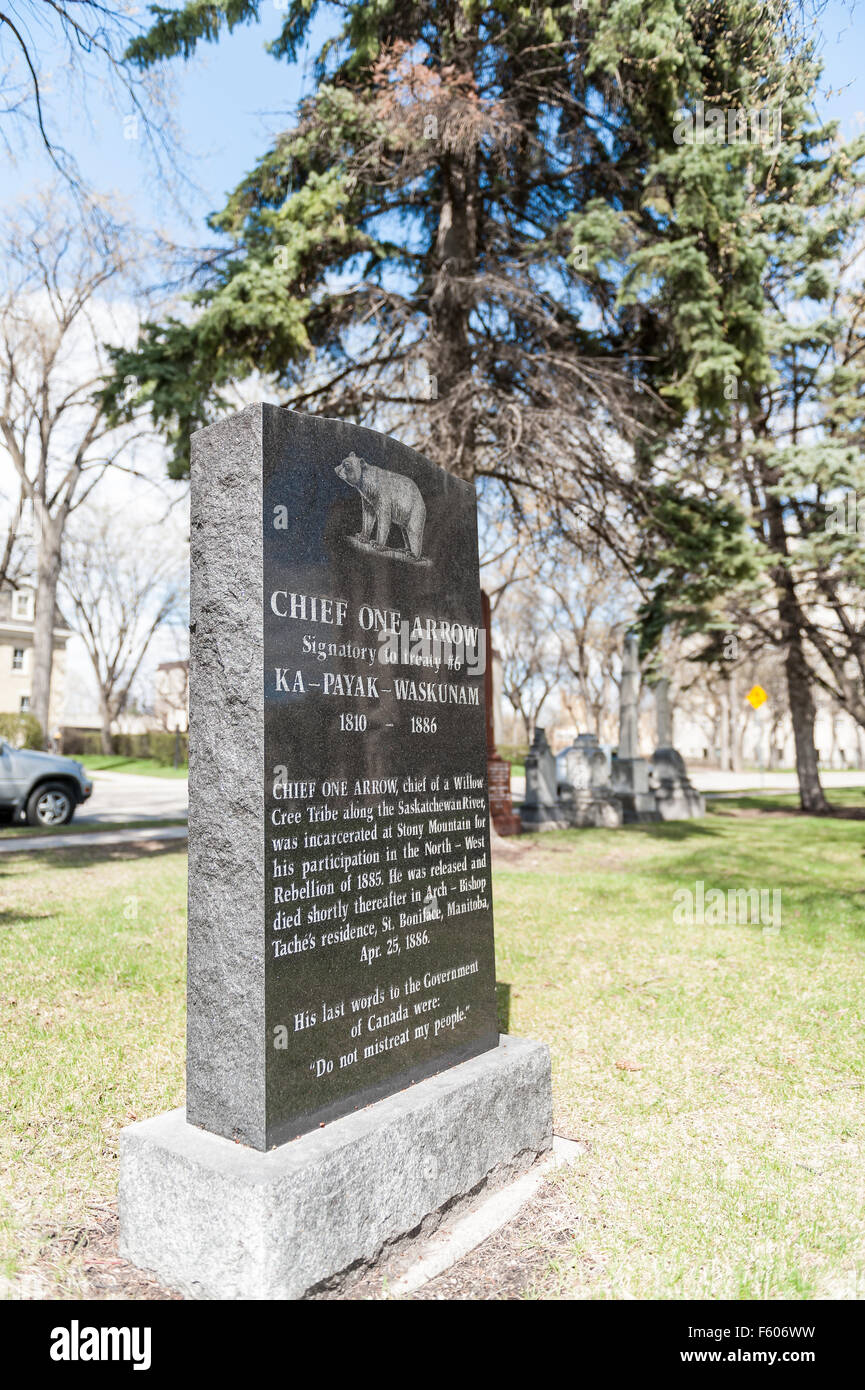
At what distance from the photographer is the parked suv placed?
14.1 meters

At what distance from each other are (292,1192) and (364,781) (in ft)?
4.17

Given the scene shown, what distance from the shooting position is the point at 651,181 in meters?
10.3

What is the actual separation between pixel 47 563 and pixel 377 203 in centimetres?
1846

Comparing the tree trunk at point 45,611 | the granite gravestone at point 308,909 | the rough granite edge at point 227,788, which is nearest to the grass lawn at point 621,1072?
the granite gravestone at point 308,909

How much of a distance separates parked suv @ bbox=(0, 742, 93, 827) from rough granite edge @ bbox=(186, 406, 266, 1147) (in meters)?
12.7

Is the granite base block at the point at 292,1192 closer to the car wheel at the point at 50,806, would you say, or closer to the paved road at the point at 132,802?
the car wheel at the point at 50,806

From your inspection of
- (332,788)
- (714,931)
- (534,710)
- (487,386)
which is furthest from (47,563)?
(534,710)

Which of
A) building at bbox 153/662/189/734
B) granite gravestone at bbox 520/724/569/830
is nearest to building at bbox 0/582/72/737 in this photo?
building at bbox 153/662/189/734

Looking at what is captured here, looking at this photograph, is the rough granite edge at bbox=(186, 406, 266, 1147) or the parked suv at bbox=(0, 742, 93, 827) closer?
the rough granite edge at bbox=(186, 406, 266, 1147)

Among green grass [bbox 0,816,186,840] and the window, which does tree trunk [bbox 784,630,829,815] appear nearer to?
green grass [bbox 0,816,186,840]

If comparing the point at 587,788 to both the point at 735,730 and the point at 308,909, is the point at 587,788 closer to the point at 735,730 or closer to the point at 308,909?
the point at 308,909

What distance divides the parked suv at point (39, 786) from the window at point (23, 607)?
38156 millimetres
